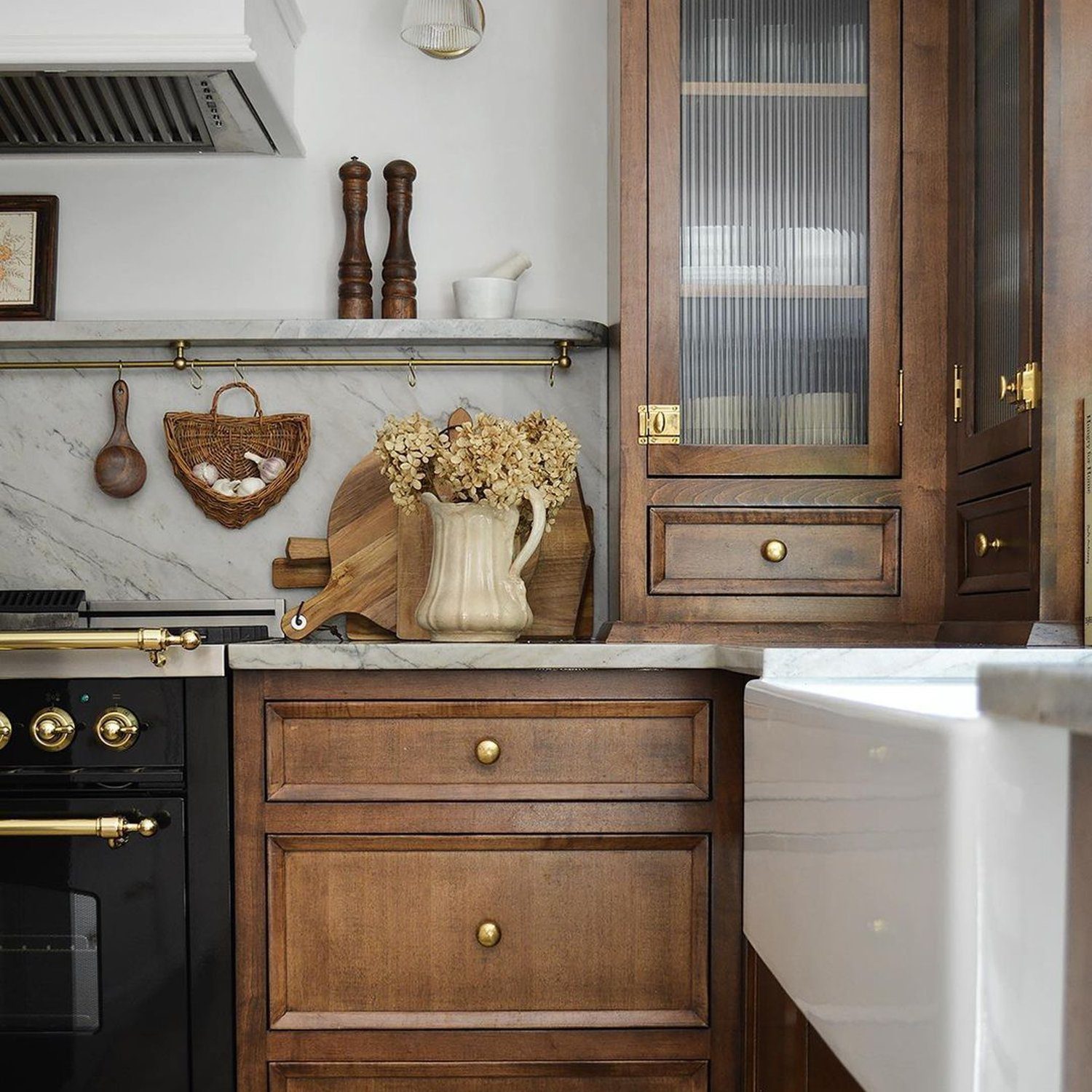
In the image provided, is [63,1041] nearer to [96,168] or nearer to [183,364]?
[183,364]

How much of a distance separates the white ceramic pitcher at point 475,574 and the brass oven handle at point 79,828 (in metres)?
0.52

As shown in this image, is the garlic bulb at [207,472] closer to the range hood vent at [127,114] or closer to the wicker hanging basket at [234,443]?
the wicker hanging basket at [234,443]

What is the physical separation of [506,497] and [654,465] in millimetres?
241

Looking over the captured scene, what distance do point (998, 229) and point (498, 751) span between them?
97 centimetres

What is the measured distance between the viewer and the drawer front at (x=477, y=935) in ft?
5.11

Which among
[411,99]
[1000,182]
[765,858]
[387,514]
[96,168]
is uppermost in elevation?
[411,99]

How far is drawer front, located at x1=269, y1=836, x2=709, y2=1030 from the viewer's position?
5.11 ft

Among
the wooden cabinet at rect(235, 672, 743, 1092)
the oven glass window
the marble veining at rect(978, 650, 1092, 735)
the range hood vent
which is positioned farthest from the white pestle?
the marble veining at rect(978, 650, 1092, 735)

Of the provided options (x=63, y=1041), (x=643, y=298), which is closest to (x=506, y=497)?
(x=643, y=298)

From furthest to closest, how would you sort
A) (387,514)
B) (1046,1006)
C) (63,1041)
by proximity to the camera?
(387,514)
(63,1041)
(1046,1006)

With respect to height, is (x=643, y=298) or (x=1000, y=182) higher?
(x=1000, y=182)

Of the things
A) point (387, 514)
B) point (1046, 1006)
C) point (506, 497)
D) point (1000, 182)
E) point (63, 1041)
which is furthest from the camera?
point (387, 514)

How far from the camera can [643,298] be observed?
6.07 feet

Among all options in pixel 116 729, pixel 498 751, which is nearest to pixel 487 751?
pixel 498 751
